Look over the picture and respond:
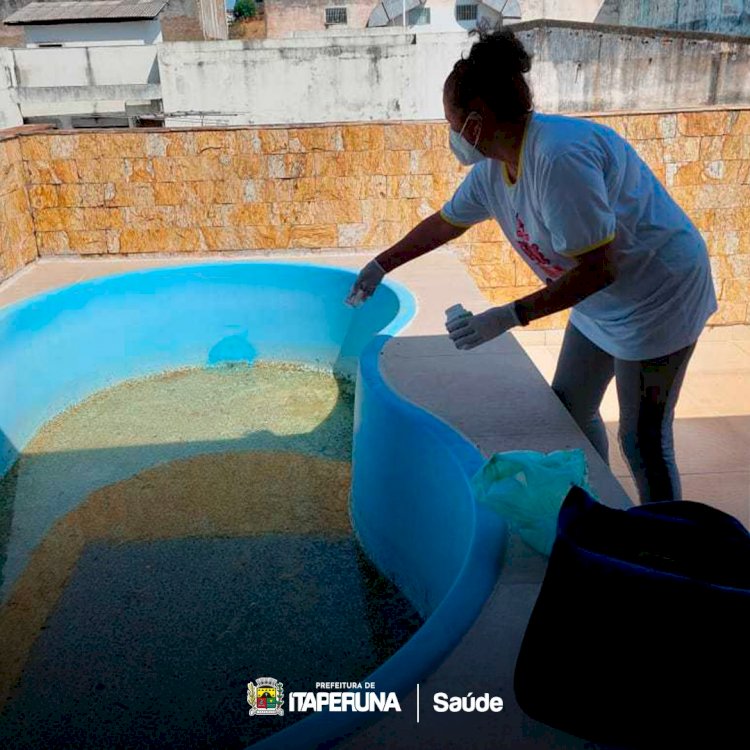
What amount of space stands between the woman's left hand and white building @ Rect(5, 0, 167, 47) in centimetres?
1909

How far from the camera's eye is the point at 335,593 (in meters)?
2.73

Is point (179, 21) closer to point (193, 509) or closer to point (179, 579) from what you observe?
point (193, 509)

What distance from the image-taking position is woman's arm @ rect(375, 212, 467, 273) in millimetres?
2363

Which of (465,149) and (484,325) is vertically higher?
(465,149)

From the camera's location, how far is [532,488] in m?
1.74

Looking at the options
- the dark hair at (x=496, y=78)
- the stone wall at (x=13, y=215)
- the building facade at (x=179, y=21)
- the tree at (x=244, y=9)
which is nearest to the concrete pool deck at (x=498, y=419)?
the stone wall at (x=13, y=215)

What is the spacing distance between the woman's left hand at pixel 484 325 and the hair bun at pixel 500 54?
1.89ft

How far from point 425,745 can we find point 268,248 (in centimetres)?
470

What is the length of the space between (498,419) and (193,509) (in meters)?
1.56

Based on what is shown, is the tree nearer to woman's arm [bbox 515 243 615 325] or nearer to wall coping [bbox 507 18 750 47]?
wall coping [bbox 507 18 750 47]

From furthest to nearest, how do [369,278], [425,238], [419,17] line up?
[419,17]
[369,278]
[425,238]

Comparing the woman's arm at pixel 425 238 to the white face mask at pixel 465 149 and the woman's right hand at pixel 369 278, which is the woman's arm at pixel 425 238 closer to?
the woman's right hand at pixel 369 278

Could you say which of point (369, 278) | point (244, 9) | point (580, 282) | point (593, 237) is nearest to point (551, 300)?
point (580, 282)

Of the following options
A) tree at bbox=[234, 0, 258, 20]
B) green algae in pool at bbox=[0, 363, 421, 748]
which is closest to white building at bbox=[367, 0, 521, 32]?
tree at bbox=[234, 0, 258, 20]
